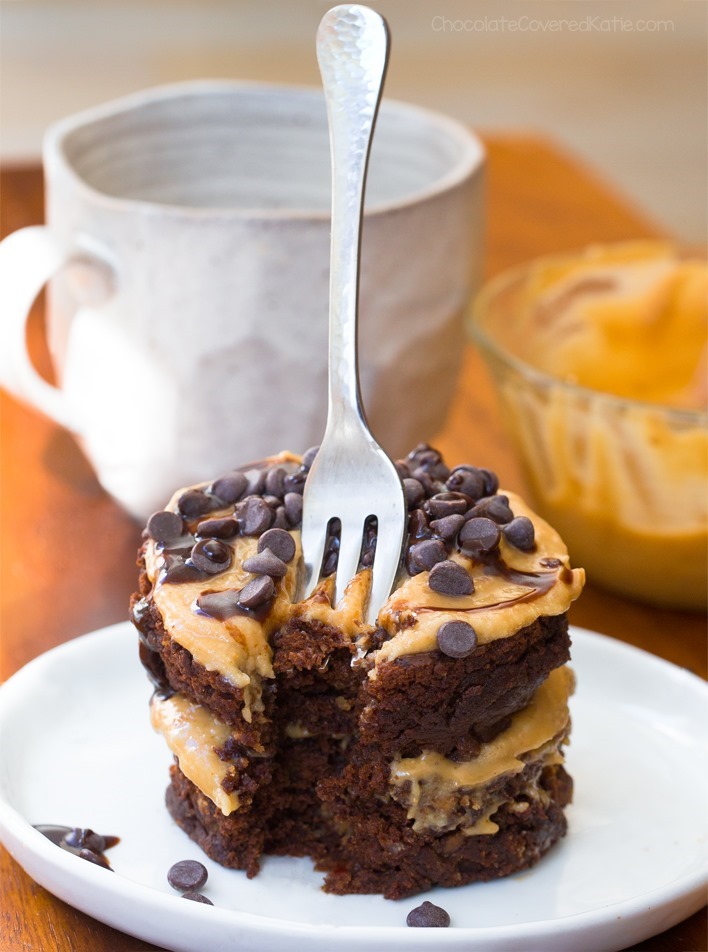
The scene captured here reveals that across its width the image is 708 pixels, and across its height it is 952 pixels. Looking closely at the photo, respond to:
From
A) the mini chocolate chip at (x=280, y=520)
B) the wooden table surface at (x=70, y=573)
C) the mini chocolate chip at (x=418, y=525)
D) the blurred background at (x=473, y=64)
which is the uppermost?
the mini chocolate chip at (x=418, y=525)

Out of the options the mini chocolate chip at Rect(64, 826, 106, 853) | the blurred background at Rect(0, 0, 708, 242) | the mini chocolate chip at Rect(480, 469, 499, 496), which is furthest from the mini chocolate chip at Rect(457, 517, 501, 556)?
the blurred background at Rect(0, 0, 708, 242)

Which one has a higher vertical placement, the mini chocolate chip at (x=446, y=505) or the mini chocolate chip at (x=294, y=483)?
the mini chocolate chip at (x=446, y=505)

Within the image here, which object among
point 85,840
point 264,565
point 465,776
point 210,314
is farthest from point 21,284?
point 465,776

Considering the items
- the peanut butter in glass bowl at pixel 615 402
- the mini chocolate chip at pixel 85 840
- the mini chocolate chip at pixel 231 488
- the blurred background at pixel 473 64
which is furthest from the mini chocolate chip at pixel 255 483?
the blurred background at pixel 473 64

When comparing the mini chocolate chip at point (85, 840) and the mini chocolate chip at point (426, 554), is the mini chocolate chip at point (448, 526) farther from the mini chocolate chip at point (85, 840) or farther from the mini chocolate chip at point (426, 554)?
the mini chocolate chip at point (85, 840)

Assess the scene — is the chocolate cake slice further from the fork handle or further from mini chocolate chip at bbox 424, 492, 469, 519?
the fork handle

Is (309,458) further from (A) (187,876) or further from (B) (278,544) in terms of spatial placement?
(A) (187,876)

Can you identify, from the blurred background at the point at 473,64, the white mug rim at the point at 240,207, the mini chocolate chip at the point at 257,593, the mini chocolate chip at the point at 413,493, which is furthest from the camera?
the blurred background at the point at 473,64
